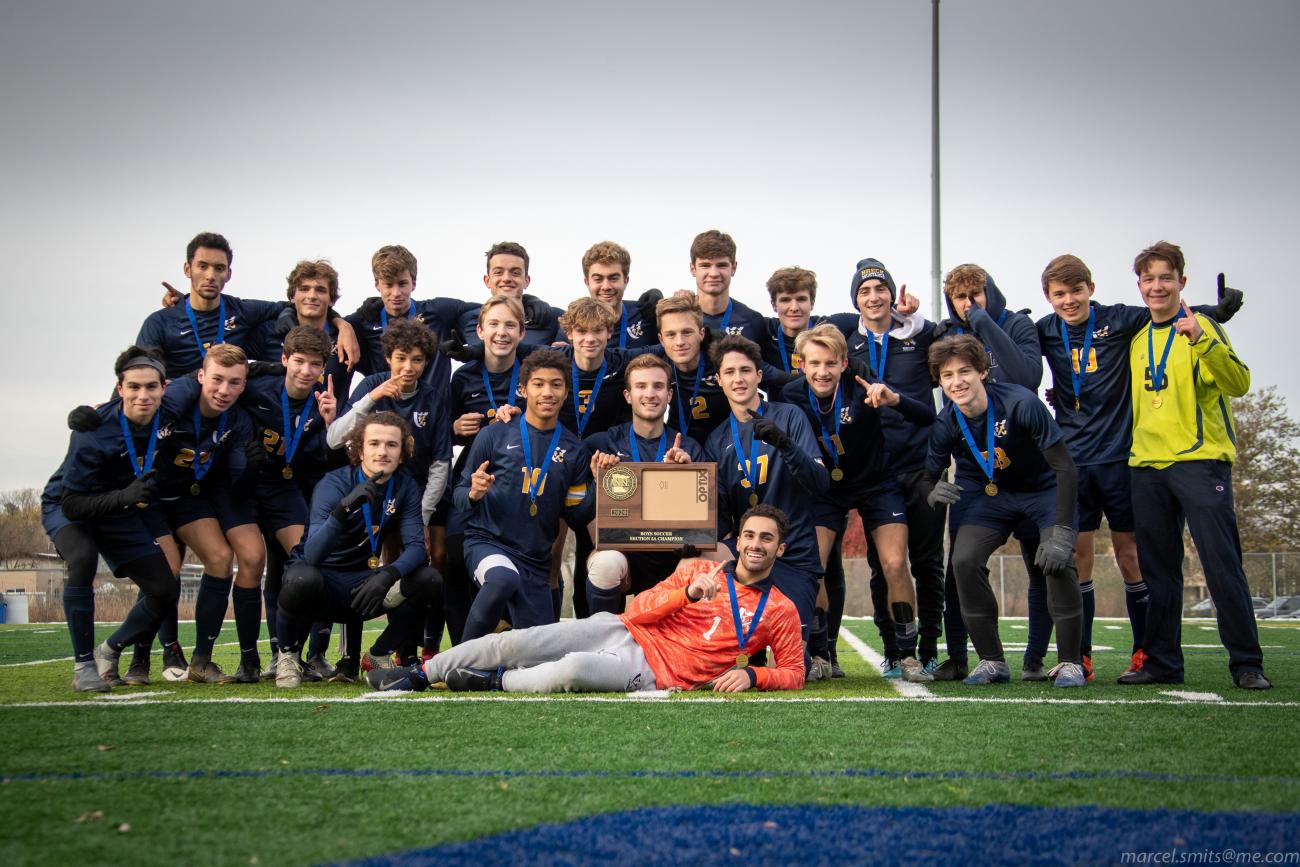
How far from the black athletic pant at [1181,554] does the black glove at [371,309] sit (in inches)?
184

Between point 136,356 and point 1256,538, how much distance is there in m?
41.2

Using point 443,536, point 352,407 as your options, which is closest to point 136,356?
point 352,407

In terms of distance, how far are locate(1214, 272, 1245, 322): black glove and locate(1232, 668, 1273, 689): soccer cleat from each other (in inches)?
73.5

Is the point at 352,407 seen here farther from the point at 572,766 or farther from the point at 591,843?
the point at 591,843

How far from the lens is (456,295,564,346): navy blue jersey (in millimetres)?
7445

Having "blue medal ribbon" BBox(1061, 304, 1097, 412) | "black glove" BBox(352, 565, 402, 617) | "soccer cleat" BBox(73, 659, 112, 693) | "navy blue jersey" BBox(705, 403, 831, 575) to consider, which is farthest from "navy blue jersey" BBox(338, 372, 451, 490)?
"blue medal ribbon" BBox(1061, 304, 1097, 412)

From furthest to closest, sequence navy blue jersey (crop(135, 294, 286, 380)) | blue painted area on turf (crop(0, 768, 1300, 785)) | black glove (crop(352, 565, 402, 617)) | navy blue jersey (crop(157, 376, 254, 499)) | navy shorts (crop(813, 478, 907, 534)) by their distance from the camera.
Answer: navy blue jersey (crop(135, 294, 286, 380)) → navy shorts (crop(813, 478, 907, 534)) → navy blue jersey (crop(157, 376, 254, 499)) → black glove (crop(352, 565, 402, 617)) → blue painted area on turf (crop(0, 768, 1300, 785))

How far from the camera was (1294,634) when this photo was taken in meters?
13.8

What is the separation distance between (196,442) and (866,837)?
4.88 m

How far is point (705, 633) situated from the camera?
18.4 feet

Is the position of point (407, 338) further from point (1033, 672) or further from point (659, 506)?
point (1033, 672)

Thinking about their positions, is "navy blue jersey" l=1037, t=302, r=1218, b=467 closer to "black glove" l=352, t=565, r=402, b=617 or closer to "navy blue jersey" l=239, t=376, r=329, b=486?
"black glove" l=352, t=565, r=402, b=617

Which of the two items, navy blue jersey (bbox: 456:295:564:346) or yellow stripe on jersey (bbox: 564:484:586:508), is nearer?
yellow stripe on jersey (bbox: 564:484:586:508)

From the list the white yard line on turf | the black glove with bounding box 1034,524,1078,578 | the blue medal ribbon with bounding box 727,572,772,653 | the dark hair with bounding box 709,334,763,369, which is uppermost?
the dark hair with bounding box 709,334,763,369
